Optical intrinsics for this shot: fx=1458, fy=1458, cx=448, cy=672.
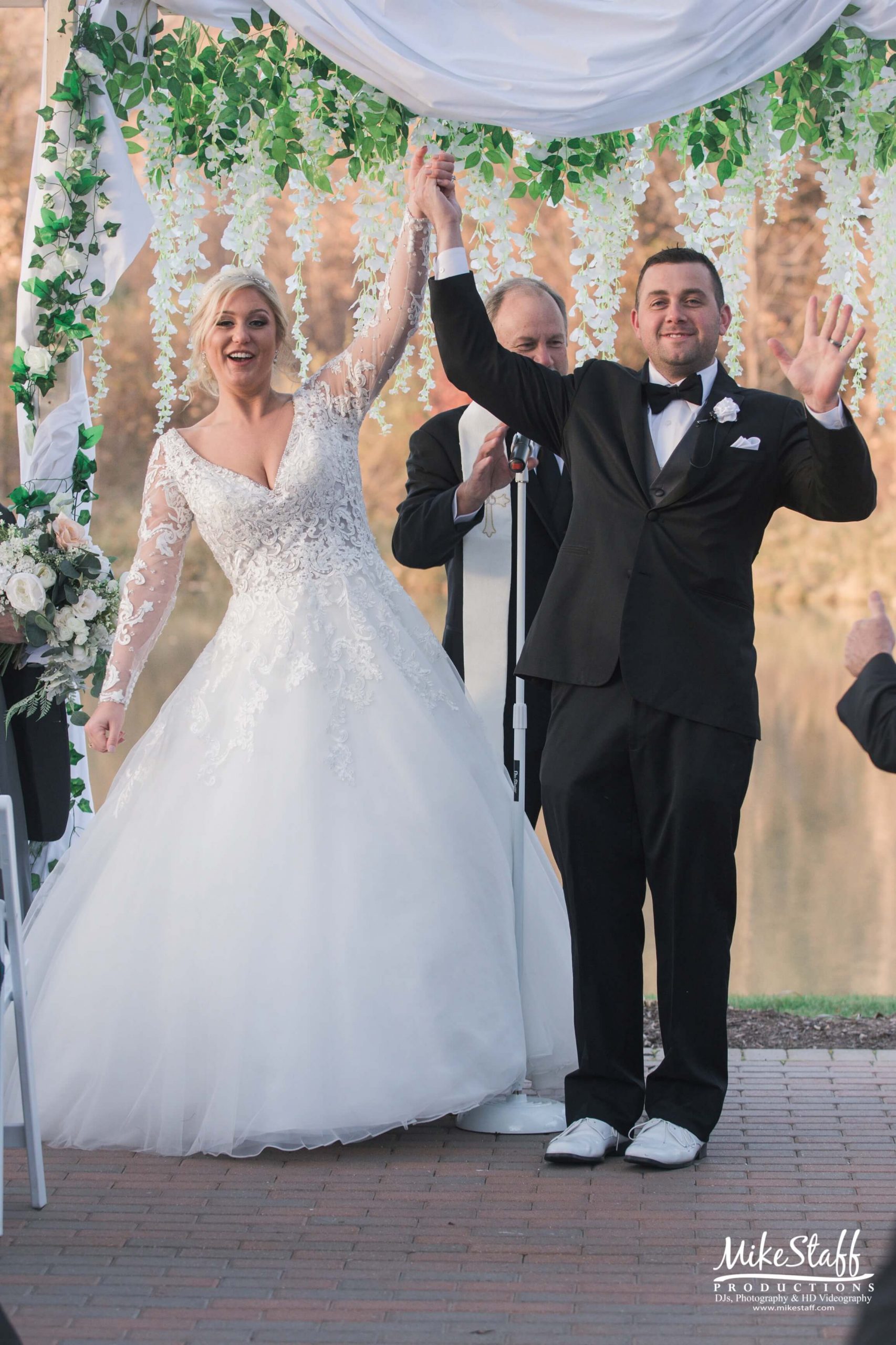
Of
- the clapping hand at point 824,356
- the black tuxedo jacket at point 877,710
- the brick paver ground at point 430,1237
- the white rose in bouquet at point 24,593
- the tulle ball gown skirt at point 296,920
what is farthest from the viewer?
the white rose in bouquet at point 24,593

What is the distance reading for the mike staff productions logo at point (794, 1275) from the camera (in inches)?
89.4

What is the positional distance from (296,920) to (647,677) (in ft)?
2.86

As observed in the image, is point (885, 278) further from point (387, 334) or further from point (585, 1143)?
point (585, 1143)

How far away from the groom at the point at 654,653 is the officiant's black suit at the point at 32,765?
1366 mm

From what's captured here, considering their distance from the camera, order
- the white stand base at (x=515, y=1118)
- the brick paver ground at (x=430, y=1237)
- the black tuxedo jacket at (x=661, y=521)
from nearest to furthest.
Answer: the brick paver ground at (x=430, y=1237) < the black tuxedo jacket at (x=661, y=521) < the white stand base at (x=515, y=1118)

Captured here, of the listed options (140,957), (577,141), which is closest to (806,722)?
(577,141)

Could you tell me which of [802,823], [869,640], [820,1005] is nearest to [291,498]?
[869,640]

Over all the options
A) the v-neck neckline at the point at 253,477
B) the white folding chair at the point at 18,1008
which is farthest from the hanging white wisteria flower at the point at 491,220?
the white folding chair at the point at 18,1008

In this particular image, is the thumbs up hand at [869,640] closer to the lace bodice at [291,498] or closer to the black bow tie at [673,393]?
the black bow tie at [673,393]

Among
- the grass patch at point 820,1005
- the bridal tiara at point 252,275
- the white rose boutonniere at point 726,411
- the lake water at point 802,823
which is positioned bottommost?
the lake water at point 802,823

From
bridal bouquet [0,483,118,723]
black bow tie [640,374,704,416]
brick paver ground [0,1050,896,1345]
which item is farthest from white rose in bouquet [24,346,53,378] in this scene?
brick paver ground [0,1050,896,1345]

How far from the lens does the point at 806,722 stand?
12688 mm

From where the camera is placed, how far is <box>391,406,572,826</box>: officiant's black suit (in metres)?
3.38

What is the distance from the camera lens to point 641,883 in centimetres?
297
